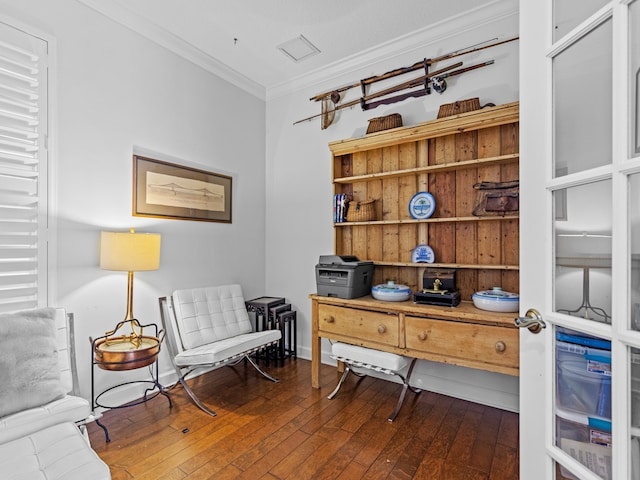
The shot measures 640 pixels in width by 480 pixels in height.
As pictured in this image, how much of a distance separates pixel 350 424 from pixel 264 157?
Result: 2.74 m

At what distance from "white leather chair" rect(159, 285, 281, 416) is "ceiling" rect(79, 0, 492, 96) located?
6.88 ft

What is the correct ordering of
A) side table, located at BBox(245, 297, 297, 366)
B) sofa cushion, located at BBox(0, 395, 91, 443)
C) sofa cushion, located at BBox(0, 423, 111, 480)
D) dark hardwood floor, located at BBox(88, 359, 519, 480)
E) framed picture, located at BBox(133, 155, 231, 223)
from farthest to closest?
1. side table, located at BBox(245, 297, 297, 366)
2. framed picture, located at BBox(133, 155, 231, 223)
3. dark hardwood floor, located at BBox(88, 359, 519, 480)
4. sofa cushion, located at BBox(0, 395, 91, 443)
5. sofa cushion, located at BBox(0, 423, 111, 480)

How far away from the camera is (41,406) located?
1.61m

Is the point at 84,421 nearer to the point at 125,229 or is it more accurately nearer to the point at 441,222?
the point at 125,229

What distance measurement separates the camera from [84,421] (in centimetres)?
167

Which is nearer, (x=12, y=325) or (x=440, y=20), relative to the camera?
(x=12, y=325)

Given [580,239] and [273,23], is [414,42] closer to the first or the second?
[273,23]

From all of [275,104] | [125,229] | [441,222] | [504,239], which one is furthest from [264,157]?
[504,239]

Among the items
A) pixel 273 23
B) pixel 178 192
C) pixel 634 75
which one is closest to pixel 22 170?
pixel 178 192

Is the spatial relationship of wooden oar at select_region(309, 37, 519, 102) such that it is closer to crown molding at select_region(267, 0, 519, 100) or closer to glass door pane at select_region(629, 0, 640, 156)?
crown molding at select_region(267, 0, 519, 100)

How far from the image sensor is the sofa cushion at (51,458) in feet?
3.88

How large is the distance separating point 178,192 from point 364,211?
159 centimetres

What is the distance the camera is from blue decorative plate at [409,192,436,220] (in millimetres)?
2707

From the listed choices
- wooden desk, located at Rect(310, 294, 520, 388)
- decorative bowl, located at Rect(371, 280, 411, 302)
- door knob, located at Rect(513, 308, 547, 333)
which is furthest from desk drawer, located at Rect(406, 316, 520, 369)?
door knob, located at Rect(513, 308, 547, 333)
